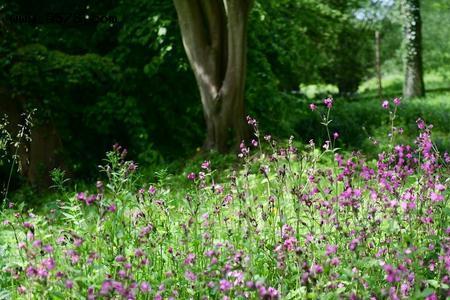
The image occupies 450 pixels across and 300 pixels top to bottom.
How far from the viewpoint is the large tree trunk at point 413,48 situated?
21.8m

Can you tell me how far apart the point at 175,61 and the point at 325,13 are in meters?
10.5

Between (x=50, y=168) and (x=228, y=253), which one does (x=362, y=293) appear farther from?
(x=50, y=168)

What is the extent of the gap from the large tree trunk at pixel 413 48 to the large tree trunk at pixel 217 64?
14.8 metres

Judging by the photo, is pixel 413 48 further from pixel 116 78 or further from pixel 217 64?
pixel 116 78

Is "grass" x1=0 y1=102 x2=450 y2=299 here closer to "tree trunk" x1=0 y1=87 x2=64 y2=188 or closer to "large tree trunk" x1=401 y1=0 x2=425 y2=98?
"tree trunk" x1=0 y1=87 x2=64 y2=188

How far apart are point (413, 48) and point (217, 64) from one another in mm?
15618

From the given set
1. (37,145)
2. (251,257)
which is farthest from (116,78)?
(251,257)

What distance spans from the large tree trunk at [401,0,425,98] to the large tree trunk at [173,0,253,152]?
14.8 meters

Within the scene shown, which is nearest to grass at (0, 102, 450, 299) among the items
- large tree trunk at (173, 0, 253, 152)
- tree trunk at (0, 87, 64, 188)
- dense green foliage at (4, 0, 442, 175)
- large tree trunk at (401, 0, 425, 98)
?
large tree trunk at (173, 0, 253, 152)

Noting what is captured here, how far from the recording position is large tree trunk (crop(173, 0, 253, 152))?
28.8 ft

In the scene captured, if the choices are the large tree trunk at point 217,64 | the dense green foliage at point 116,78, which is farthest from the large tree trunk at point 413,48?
the large tree trunk at point 217,64

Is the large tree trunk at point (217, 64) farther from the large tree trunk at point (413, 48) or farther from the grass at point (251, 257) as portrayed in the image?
the large tree trunk at point (413, 48)

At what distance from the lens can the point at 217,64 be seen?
9000 millimetres

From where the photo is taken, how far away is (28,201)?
27.4ft
